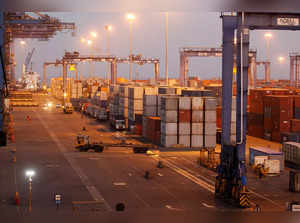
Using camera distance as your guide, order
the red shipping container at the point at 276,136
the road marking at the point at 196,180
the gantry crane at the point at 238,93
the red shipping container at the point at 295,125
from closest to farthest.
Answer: the gantry crane at the point at 238,93
the road marking at the point at 196,180
the red shipping container at the point at 295,125
the red shipping container at the point at 276,136

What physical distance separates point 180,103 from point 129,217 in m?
37.3

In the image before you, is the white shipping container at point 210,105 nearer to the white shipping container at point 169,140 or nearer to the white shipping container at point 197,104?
the white shipping container at point 197,104

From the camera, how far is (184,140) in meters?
41.7

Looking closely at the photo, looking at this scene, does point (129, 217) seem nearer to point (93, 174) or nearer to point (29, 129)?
point (93, 174)

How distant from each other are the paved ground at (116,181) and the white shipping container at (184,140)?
2064 millimetres

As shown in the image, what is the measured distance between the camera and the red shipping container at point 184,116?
41375 millimetres

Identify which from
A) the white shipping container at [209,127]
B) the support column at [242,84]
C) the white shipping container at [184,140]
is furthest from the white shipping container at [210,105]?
the support column at [242,84]

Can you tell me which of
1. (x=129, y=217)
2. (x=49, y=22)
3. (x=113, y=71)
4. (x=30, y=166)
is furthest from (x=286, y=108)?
(x=113, y=71)

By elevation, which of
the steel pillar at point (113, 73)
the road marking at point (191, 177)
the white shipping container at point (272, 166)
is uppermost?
the steel pillar at point (113, 73)

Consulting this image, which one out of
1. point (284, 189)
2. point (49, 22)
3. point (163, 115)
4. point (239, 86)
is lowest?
point (284, 189)

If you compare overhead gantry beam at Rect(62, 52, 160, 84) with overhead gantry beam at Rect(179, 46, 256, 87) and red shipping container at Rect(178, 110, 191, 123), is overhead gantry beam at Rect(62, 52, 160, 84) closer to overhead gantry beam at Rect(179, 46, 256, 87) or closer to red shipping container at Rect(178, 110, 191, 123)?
overhead gantry beam at Rect(179, 46, 256, 87)

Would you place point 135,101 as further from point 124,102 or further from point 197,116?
point 197,116

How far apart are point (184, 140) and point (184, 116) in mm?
2055

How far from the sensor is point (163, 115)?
137ft
